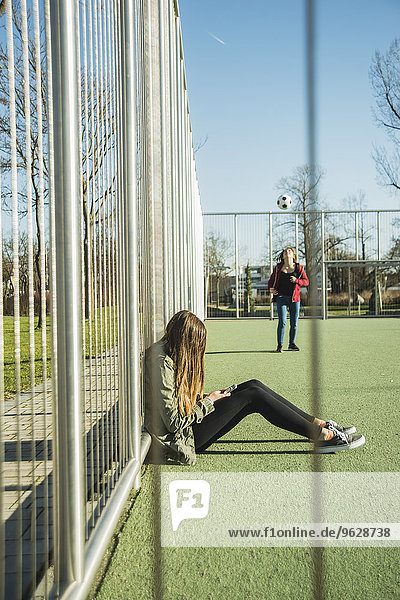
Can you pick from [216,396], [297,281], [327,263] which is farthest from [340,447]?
[327,263]

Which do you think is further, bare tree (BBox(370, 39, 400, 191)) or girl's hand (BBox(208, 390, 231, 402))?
girl's hand (BBox(208, 390, 231, 402))

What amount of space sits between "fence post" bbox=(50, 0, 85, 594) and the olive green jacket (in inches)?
51.8

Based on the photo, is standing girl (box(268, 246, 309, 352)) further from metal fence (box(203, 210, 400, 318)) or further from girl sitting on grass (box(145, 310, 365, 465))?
metal fence (box(203, 210, 400, 318))

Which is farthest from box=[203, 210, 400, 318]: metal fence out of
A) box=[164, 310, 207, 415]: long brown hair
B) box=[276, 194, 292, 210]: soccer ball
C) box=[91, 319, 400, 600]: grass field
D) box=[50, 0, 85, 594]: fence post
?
box=[50, 0, 85, 594]: fence post

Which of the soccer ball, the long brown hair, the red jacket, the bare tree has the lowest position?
the long brown hair

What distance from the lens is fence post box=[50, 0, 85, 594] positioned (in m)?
1.45

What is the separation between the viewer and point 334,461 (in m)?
2.97

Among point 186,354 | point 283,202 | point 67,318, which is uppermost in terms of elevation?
point 283,202

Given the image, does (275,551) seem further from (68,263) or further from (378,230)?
(378,230)

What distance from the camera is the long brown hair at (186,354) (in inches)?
114

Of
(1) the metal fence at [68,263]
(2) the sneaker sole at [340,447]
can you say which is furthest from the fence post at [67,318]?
(2) the sneaker sole at [340,447]

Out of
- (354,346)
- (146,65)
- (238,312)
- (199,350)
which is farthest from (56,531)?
(238,312)

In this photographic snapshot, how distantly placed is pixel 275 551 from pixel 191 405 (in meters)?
1.12

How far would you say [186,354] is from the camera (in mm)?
2904
